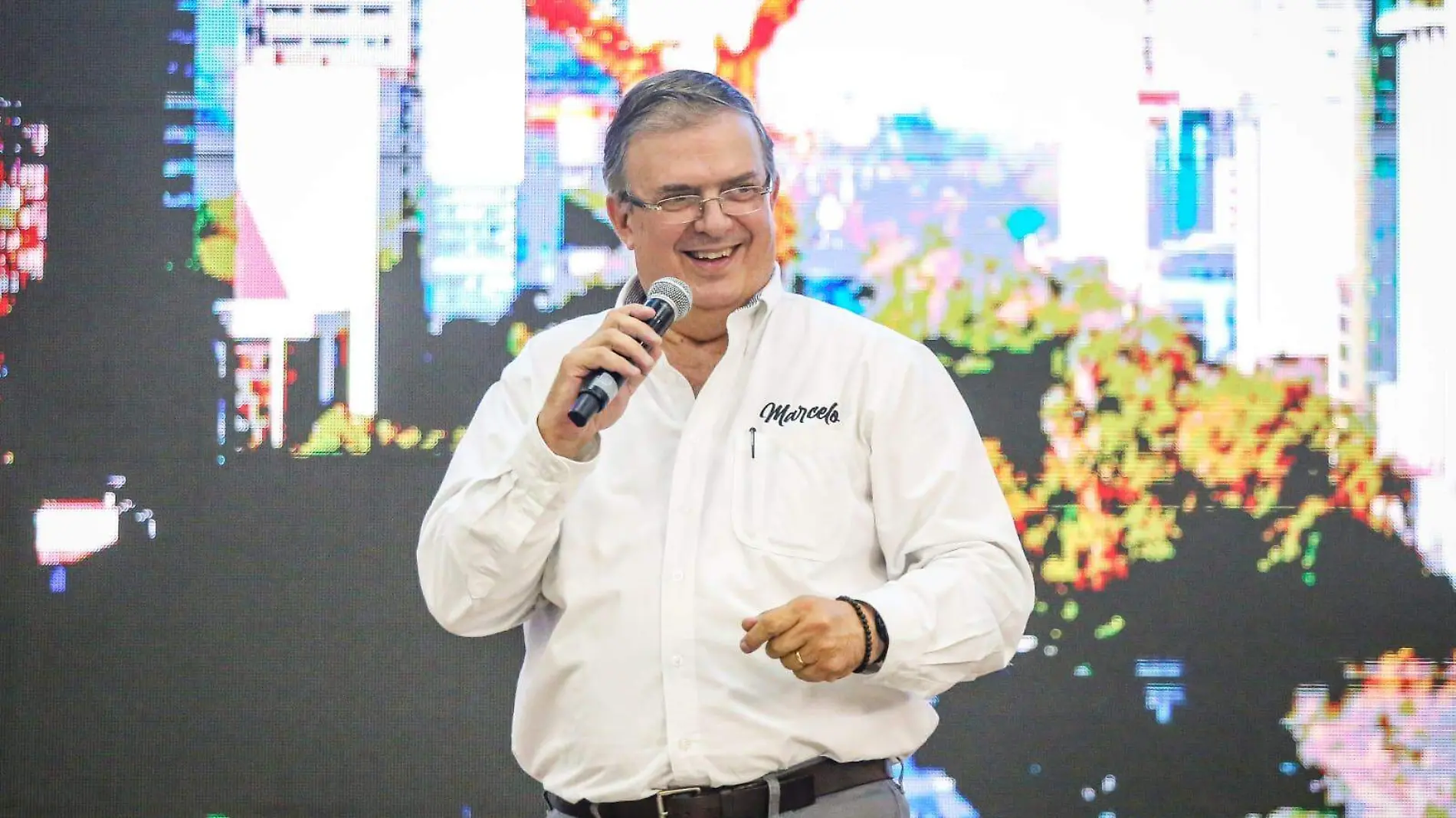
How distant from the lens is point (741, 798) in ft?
5.55

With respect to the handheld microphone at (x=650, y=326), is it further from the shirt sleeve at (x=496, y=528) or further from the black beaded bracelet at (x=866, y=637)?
the black beaded bracelet at (x=866, y=637)

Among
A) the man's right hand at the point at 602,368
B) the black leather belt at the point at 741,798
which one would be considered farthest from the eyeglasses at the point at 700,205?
the black leather belt at the point at 741,798

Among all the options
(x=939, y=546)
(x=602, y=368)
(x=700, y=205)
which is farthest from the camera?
(x=700, y=205)

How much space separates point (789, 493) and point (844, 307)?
148cm

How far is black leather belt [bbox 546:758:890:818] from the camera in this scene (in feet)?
5.54

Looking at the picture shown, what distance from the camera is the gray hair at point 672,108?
6.30 feet

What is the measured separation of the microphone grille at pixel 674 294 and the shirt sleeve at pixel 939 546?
29 cm

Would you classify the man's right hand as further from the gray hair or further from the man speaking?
the gray hair

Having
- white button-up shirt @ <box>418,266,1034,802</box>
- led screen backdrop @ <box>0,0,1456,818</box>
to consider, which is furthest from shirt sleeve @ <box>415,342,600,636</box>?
led screen backdrop @ <box>0,0,1456,818</box>

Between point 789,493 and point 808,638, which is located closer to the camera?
point 808,638

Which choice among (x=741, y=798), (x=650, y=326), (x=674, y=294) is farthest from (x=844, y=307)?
(x=741, y=798)

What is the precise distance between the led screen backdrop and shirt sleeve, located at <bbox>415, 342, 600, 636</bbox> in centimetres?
144

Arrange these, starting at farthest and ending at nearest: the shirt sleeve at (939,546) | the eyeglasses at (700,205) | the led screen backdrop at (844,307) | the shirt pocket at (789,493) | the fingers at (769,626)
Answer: the led screen backdrop at (844,307) < the eyeglasses at (700,205) < the shirt pocket at (789,493) < the shirt sleeve at (939,546) < the fingers at (769,626)

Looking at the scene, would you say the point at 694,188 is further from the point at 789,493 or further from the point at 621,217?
the point at 789,493
